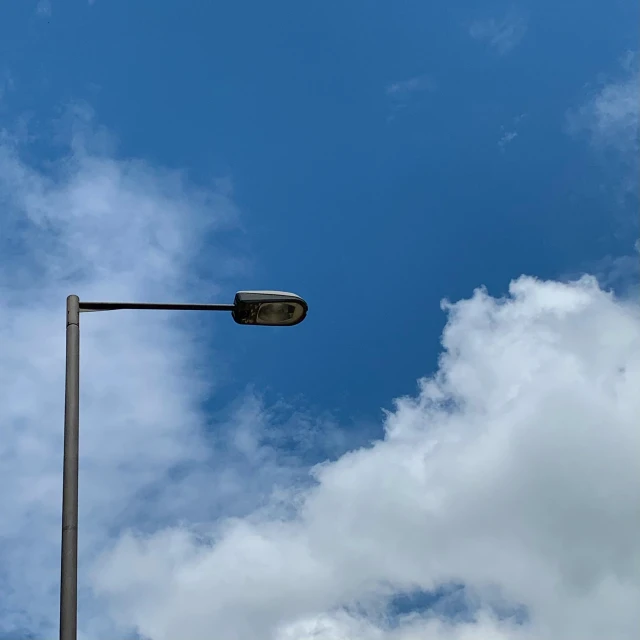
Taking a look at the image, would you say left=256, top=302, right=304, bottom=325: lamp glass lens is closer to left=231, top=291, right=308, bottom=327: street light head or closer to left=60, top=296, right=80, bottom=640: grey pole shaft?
left=231, top=291, right=308, bottom=327: street light head

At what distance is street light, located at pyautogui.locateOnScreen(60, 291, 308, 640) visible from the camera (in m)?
8.30

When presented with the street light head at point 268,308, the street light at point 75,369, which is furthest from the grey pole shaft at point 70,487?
the street light head at point 268,308

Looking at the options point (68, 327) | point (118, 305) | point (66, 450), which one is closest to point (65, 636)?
point (66, 450)

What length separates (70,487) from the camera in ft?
28.6

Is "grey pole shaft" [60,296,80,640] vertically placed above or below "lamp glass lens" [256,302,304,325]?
below

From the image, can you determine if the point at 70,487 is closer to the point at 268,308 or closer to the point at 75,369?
the point at 75,369

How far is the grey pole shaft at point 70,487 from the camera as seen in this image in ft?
27.0

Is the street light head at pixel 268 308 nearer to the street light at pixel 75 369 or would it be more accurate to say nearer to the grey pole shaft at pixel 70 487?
the street light at pixel 75 369

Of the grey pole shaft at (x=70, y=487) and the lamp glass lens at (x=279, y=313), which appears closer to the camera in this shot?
the grey pole shaft at (x=70, y=487)

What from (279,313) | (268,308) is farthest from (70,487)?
(279,313)

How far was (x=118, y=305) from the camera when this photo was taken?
10516mm

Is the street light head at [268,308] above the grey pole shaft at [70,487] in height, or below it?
above

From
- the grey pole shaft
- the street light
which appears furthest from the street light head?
the grey pole shaft

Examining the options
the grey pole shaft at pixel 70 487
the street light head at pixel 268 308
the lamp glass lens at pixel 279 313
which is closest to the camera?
the grey pole shaft at pixel 70 487
